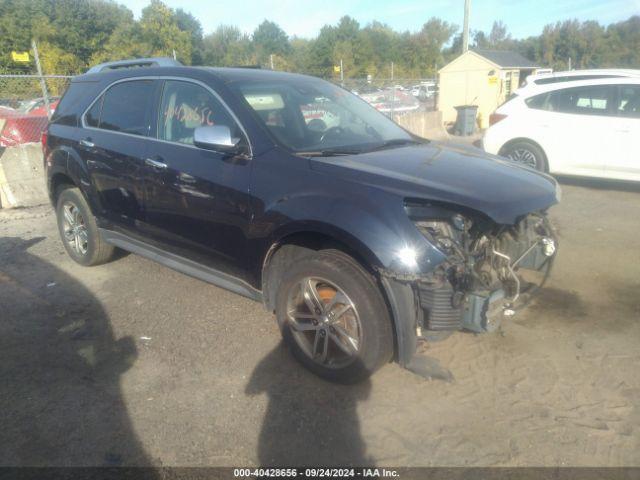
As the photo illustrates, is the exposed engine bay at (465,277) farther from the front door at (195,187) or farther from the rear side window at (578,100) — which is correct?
the rear side window at (578,100)

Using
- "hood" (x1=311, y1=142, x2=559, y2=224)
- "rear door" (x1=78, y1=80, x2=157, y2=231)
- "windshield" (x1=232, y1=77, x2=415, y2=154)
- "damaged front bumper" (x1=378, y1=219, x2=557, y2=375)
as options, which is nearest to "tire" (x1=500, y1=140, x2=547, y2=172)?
"windshield" (x1=232, y1=77, x2=415, y2=154)

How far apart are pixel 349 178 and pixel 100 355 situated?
2257 mm

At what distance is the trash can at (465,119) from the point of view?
16.4m

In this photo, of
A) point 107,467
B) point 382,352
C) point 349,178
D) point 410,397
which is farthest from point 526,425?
point 107,467

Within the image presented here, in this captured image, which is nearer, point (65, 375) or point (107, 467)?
point (107, 467)

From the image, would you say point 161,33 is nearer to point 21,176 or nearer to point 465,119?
point 465,119

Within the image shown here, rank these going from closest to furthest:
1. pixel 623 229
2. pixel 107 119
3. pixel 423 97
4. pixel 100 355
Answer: pixel 100 355
pixel 107 119
pixel 623 229
pixel 423 97

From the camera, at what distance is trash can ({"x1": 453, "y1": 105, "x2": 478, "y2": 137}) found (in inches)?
646

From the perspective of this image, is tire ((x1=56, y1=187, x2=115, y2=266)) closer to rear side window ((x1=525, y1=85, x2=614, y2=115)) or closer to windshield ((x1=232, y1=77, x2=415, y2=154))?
windshield ((x1=232, y1=77, x2=415, y2=154))

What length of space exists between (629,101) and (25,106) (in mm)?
18544

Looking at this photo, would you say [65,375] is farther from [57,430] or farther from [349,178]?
[349,178]

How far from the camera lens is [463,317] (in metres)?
2.83

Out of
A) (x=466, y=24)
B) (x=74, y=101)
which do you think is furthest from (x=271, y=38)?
(x=74, y=101)

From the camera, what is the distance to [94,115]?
15.6 ft
